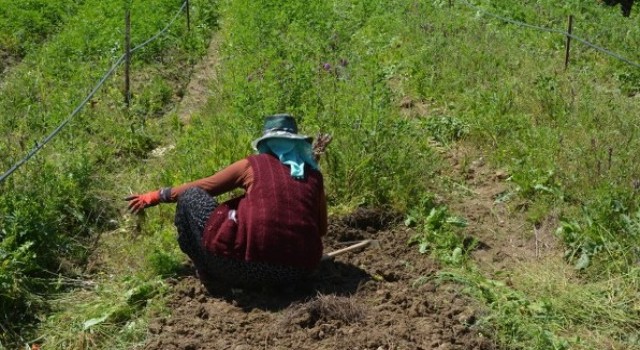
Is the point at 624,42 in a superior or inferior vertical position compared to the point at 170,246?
superior

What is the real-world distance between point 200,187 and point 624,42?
6.43 m

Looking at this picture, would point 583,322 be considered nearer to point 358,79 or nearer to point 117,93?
point 358,79

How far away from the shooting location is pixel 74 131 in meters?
8.14

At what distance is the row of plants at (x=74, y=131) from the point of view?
5.69 meters

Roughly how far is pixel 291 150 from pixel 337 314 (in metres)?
1.06

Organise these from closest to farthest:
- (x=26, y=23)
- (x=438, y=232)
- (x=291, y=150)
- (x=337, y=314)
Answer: (x=337, y=314)
(x=291, y=150)
(x=438, y=232)
(x=26, y=23)

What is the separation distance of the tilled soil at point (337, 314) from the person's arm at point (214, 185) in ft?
1.88

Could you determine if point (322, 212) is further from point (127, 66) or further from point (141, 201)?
point (127, 66)

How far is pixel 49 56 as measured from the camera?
10273 mm

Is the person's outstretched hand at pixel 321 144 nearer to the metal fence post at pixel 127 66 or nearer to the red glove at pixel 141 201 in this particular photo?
the red glove at pixel 141 201

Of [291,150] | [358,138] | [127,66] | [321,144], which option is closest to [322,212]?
[291,150]

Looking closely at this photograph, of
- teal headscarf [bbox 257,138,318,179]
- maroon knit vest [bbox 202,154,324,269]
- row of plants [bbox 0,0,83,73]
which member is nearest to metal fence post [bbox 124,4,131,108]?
row of plants [bbox 0,0,83,73]

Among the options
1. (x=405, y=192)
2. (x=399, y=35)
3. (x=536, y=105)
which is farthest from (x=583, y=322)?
(x=399, y=35)

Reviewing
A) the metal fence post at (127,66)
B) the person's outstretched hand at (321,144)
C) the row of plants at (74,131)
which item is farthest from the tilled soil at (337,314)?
the metal fence post at (127,66)
